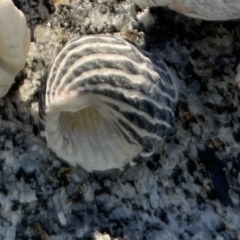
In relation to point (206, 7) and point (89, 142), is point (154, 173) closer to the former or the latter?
point (89, 142)

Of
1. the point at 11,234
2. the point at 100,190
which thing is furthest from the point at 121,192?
the point at 11,234

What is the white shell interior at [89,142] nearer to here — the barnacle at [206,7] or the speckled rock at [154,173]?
the speckled rock at [154,173]

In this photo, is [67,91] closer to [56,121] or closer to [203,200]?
[56,121]

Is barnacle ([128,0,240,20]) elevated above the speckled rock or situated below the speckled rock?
above

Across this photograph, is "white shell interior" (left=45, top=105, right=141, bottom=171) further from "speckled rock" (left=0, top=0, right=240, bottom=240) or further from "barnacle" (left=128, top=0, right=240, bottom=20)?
"barnacle" (left=128, top=0, right=240, bottom=20)

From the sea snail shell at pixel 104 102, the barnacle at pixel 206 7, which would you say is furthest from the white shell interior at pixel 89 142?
the barnacle at pixel 206 7

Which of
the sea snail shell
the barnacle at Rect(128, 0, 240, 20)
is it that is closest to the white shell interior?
the sea snail shell
